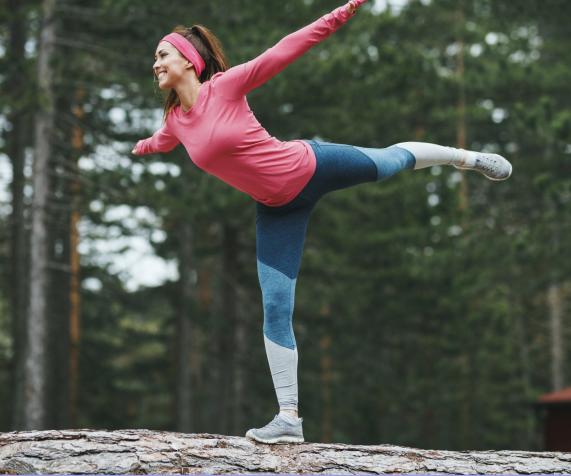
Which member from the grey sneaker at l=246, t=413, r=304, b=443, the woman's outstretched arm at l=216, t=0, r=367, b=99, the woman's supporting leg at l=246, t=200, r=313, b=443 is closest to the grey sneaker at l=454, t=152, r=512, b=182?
the woman's supporting leg at l=246, t=200, r=313, b=443

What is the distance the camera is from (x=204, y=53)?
190 inches

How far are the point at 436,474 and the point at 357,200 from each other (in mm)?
14783

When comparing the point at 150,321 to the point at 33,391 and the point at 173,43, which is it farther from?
the point at 173,43

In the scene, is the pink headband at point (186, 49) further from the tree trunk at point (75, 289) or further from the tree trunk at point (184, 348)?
the tree trunk at point (184, 348)

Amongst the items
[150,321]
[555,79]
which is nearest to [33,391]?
[555,79]

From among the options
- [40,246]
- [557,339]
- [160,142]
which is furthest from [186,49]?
[557,339]

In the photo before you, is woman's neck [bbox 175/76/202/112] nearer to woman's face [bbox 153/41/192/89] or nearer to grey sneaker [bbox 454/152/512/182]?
woman's face [bbox 153/41/192/89]

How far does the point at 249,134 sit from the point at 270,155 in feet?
0.52

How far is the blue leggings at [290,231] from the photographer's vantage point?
185 inches

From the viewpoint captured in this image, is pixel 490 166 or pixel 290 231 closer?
pixel 290 231

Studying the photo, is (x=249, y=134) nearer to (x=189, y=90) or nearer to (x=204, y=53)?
(x=189, y=90)

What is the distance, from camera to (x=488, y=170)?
529cm

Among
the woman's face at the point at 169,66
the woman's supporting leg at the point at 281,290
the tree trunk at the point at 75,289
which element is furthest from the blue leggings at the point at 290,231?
the tree trunk at the point at 75,289

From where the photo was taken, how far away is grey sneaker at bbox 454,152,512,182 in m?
5.24
